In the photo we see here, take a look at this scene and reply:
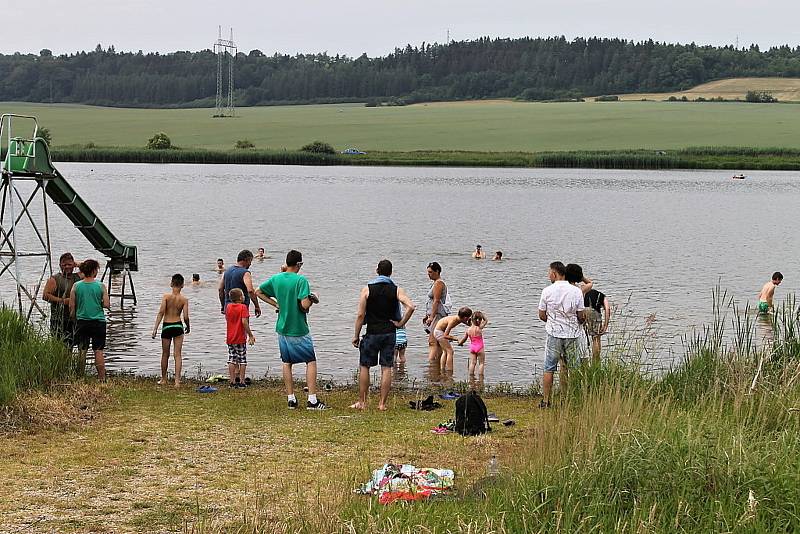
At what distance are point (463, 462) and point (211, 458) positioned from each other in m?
2.52

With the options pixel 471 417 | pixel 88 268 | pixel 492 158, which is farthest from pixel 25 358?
pixel 492 158

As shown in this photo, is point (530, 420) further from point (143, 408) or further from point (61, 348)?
point (61, 348)

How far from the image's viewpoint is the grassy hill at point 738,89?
167 m

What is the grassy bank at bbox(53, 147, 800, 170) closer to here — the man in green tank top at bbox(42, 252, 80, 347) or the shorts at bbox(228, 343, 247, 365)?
the man in green tank top at bbox(42, 252, 80, 347)

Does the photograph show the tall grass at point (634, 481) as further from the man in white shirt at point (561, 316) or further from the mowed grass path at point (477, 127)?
the mowed grass path at point (477, 127)

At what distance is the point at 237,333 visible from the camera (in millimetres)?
15375

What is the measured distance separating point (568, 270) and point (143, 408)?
5.65m

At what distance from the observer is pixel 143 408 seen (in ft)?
43.9

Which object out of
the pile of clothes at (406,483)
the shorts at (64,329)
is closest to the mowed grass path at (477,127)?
the shorts at (64,329)

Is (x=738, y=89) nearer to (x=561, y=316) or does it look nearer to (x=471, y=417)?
(x=561, y=316)

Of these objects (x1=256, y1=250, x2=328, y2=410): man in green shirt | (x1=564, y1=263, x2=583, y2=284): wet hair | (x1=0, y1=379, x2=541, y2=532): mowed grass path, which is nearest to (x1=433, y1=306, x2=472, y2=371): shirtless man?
(x1=0, y1=379, x2=541, y2=532): mowed grass path

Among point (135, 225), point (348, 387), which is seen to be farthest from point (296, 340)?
point (135, 225)

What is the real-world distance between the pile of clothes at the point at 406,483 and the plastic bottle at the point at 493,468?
1.14ft

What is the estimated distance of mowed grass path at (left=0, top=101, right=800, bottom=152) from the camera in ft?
391
